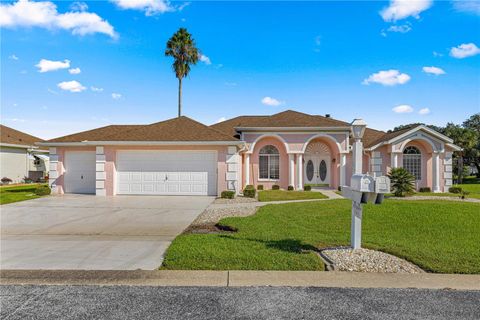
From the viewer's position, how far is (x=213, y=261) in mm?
5477

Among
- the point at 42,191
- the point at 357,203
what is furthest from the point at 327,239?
the point at 42,191

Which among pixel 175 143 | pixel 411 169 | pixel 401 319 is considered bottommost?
pixel 401 319

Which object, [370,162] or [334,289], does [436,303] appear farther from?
[370,162]

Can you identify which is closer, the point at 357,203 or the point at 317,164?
the point at 357,203

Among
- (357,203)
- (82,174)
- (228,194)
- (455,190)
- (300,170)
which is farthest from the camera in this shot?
(300,170)

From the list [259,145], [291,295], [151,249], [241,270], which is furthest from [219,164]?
[291,295]

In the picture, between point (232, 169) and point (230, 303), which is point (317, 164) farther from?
point (230, 303)

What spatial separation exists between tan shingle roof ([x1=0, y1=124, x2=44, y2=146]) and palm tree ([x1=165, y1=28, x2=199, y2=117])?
15.9m

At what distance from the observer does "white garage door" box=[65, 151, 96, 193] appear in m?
17.4

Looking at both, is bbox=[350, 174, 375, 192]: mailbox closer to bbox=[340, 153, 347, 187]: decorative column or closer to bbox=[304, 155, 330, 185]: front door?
bbox=[340, 153, 347, 187]: decorative column

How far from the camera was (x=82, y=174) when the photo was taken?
1742 cm

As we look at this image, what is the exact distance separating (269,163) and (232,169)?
540cm

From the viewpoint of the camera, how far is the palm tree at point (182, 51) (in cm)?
3192

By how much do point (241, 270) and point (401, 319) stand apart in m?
2.47
